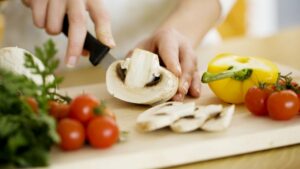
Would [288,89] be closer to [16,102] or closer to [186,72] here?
[186,72]

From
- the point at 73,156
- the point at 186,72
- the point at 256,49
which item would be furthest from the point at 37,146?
the point at 256,49

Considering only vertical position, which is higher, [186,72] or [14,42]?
[14,42]

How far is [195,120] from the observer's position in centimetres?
109

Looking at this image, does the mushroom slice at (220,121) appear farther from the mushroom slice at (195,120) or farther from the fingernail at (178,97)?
the fingernail at (178,97)

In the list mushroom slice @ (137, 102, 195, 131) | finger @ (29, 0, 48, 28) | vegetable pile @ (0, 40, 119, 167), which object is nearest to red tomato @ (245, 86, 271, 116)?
mushroom slice @ (137, 102, 195, 131)

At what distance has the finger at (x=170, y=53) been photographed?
1.36 m

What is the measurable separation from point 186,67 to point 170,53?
2.3 inches

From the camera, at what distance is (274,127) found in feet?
3.67

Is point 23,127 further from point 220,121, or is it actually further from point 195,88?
point 195,88

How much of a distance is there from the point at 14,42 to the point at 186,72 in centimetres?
75

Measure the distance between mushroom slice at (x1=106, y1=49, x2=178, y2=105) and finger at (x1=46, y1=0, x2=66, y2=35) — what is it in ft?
0.67

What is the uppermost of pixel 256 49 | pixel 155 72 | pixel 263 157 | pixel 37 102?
pixel 256 49

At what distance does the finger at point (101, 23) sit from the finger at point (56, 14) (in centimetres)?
8

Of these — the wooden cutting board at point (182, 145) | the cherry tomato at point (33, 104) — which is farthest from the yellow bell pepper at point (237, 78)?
the cherry tomato at point (33, 104)
